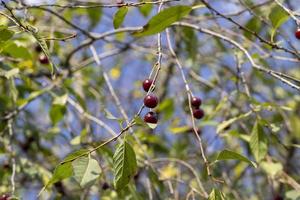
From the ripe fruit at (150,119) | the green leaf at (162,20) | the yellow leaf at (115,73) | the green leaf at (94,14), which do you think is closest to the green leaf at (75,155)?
the ripe fruit at (150,119)

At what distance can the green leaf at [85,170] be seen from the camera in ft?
5.09

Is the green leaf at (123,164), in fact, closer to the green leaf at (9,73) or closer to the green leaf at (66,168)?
the green leaf at (66,168)

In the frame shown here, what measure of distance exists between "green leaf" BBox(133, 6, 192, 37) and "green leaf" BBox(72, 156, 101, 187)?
0.38 metres

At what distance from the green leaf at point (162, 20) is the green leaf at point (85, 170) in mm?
380

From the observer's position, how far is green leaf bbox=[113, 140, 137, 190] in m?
1.49

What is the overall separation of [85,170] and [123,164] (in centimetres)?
14

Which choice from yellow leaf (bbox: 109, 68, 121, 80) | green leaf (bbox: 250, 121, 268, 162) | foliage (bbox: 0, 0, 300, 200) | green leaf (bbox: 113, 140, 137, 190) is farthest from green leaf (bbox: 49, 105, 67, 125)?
yellow leaf (bbox: 109, 68, 121, 80)

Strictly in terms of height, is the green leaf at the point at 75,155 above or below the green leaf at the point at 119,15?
below

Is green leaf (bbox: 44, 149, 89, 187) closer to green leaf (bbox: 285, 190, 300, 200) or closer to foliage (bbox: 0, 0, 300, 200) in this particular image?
foliage (bbox: 0, 0, 300, 200)

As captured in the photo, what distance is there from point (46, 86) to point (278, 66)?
1456 millimetres

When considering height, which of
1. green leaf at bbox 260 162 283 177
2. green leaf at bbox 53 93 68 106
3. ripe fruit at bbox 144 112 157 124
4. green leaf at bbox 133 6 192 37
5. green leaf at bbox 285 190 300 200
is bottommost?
green leaf at bbox 285 190 300 200

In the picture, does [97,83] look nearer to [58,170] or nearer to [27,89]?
[27,89]

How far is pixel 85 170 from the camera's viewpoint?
1574 millimetres

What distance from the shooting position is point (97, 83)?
12.2 feet
